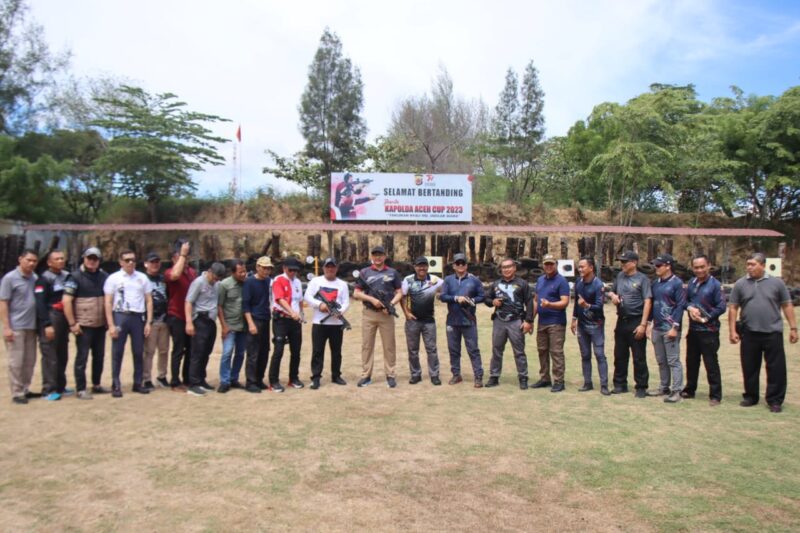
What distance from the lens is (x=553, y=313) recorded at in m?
7.11

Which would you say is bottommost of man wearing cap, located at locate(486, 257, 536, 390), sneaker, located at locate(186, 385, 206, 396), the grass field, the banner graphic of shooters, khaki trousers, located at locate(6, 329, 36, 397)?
the grass field

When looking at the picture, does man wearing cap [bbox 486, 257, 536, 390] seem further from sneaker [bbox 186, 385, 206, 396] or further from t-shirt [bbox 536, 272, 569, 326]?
sneaker [bbox 186, 385, 206, 396]

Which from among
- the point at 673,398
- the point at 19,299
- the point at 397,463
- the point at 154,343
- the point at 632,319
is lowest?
the point at 397,463

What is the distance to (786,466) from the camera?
4.59m

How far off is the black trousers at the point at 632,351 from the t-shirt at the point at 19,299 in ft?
21.2

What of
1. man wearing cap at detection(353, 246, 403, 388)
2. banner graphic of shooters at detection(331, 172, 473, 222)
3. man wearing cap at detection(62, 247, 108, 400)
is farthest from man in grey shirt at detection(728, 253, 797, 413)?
banner graphic of shooters at detection(331, 172, 473, 222)

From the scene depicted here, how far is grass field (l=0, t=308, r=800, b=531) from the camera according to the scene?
3.76m

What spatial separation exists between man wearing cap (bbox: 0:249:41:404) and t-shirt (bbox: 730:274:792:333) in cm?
750

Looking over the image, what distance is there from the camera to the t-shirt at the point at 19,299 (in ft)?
20.6

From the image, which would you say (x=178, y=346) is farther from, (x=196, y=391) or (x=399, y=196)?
(x=399, y=196)

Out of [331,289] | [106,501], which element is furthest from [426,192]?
[106,501]

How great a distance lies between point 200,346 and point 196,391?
0.52m

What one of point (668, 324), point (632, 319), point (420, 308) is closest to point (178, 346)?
point (420, 308)

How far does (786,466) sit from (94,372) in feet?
22.3
